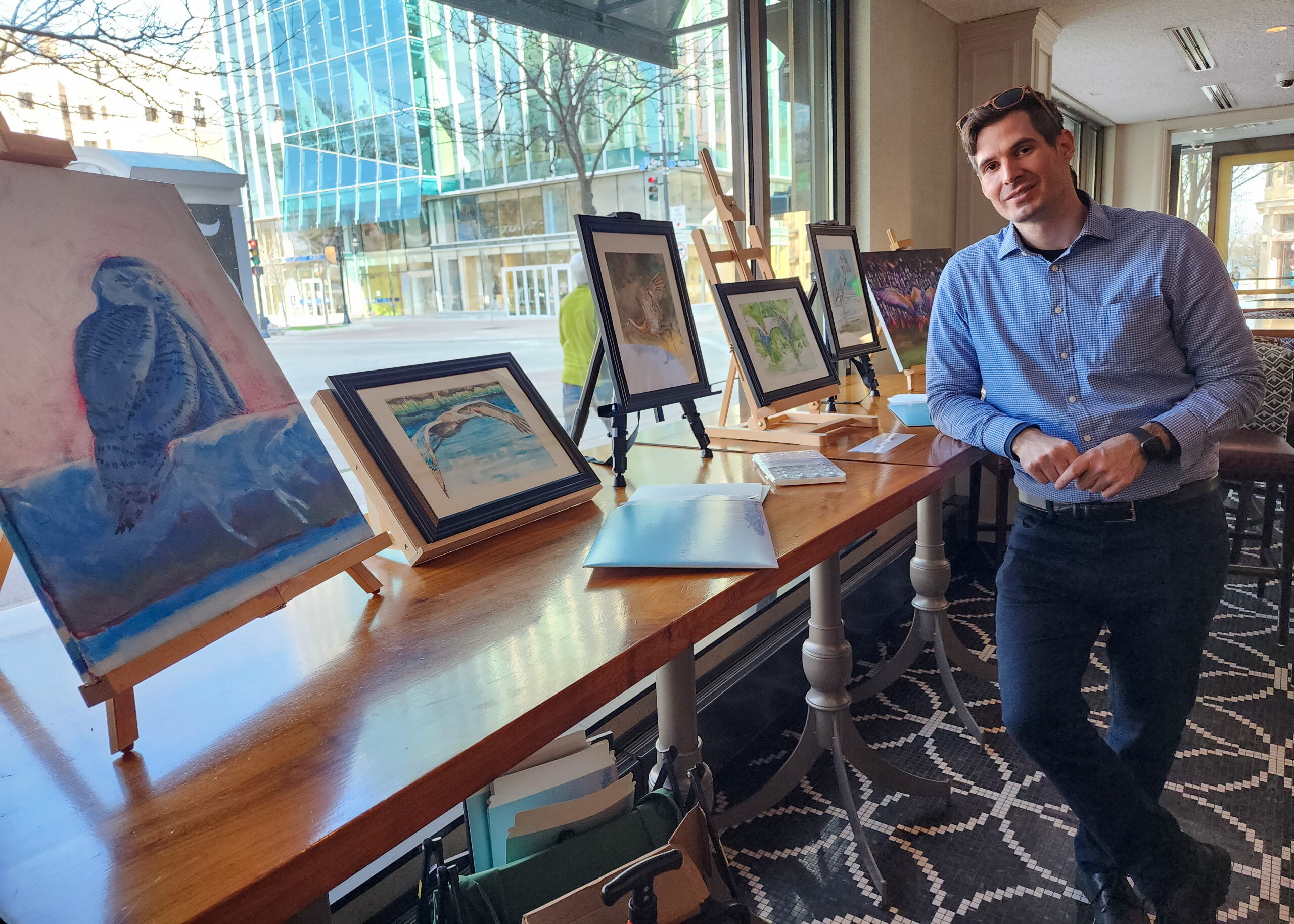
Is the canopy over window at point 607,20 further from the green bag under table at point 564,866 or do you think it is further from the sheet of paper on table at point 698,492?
the green bag under table at point 564,866

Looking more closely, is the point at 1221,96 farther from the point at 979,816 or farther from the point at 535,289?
the point at 979,816

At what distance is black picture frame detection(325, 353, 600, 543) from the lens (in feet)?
4.19

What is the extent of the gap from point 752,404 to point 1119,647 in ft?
3.11

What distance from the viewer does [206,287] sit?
3.29 ft

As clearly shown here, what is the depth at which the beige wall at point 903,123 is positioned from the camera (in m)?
3.48

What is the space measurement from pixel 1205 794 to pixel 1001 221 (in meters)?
3.01

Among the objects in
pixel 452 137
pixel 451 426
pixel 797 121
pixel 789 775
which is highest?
pixel 797 121

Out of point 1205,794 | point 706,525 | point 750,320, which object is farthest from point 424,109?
point 1205,794

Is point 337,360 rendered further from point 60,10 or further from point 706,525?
point 706,525

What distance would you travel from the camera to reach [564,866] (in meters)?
1.02

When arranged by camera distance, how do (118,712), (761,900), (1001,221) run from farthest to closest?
(1001,221) → (761,900) → (118,712)

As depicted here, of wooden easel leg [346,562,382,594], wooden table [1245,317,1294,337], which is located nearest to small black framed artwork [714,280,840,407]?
wooden easel leg [346,562,382,594]

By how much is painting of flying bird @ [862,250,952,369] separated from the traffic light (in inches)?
73.9

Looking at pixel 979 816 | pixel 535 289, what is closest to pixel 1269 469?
pixel 979 816
